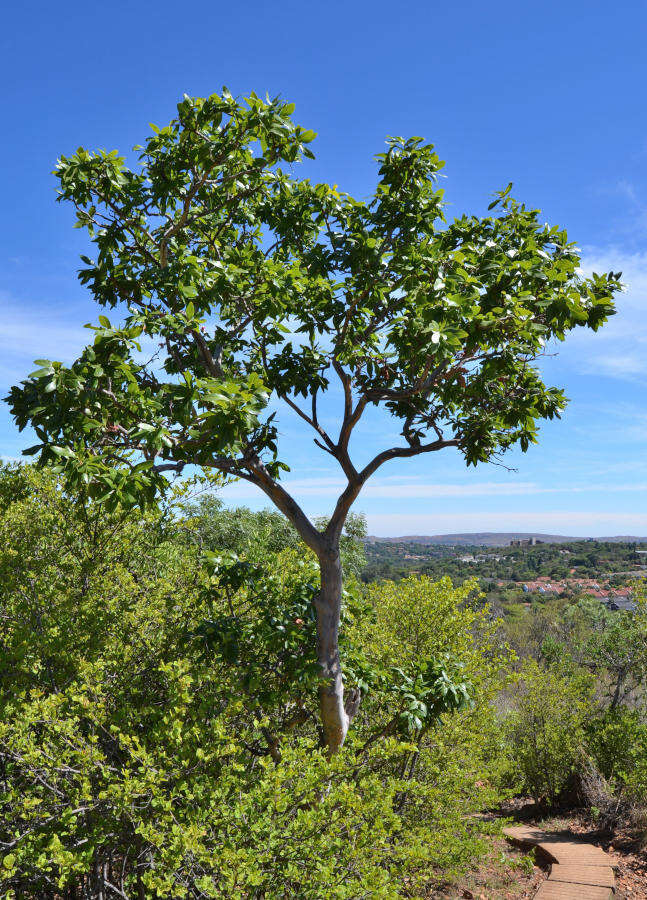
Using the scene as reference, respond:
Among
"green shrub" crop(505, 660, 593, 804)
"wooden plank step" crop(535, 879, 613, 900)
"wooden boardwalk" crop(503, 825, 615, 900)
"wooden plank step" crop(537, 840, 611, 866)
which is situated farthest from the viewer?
"green shrub" crop(505, 660, 593, 804)

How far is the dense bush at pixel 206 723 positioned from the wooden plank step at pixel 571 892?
1.14m

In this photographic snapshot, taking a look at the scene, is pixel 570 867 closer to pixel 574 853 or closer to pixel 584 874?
pixel 584 874

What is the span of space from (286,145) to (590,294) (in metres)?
2.78

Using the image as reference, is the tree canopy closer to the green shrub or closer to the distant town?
the green shrub

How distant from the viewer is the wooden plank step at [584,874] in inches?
277

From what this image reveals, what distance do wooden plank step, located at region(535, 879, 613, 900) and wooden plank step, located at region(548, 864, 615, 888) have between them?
12cm

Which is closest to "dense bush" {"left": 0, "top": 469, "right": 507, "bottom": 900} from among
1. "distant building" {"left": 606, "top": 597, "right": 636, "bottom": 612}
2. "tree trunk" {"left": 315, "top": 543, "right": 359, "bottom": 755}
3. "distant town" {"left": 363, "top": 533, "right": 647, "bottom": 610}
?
"tree trunk" {"left": 315, "top": 543, "right": 359, "bottom": 755}

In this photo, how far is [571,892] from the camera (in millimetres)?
6844

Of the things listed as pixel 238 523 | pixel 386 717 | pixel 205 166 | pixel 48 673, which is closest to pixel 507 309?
pixel 205 166

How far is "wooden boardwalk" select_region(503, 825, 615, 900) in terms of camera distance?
6801 millimetres

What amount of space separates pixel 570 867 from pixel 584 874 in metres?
0.35

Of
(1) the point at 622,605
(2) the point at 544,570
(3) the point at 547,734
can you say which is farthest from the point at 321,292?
(2) the point at 544,570

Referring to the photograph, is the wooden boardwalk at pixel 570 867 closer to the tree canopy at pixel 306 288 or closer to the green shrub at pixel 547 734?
the green shrub at pixel 547 734

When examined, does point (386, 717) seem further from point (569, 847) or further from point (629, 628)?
point (629, 628)
